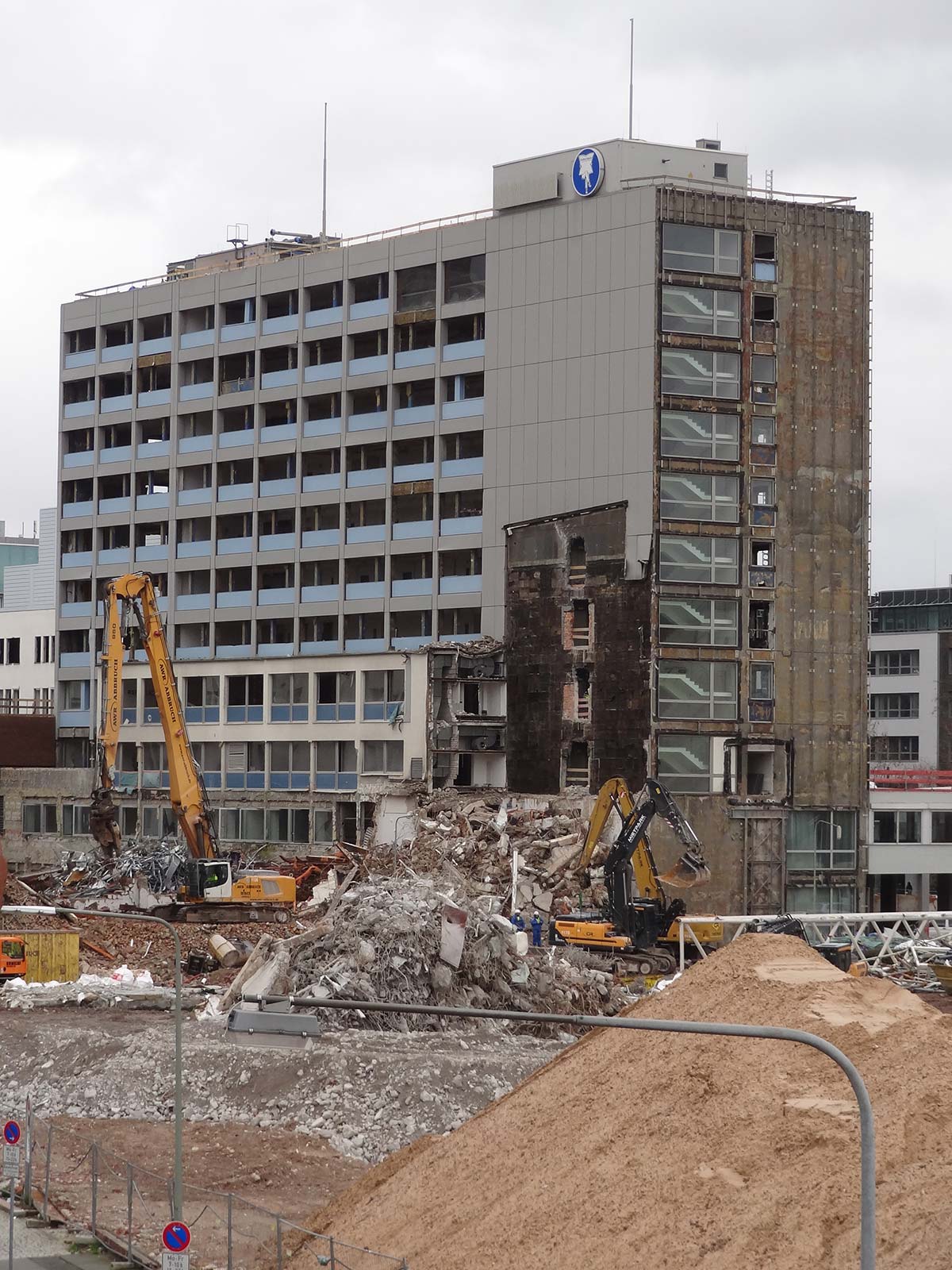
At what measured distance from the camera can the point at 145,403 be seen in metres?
90.9

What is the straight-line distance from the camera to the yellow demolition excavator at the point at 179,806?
65.1 metres

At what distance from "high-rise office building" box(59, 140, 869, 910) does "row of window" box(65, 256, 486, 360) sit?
195 millimetres

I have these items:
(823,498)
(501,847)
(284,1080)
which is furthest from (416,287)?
(284,1080)

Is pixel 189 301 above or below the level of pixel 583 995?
above

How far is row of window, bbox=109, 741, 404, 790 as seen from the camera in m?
78.5

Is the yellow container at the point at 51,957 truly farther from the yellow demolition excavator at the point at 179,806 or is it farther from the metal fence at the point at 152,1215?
the metal fence at the point at 152,1215

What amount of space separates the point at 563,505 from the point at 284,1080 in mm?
38853

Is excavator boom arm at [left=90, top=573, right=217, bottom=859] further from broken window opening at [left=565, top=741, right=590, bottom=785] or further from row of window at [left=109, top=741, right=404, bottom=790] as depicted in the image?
broken window opening at [left=565, top=741, right=590, bottom=785]

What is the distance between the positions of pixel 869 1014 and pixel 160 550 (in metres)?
66.0

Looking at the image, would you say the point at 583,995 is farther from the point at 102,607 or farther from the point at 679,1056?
the point at 102,607

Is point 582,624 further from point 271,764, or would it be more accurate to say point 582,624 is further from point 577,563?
point 271,764

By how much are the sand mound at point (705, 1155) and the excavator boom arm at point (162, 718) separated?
36474mm

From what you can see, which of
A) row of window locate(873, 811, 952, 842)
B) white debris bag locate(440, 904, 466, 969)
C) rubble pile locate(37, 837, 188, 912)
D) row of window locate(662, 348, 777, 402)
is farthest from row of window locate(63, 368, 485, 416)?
white debris bag locate(440, 904, 466, 969)

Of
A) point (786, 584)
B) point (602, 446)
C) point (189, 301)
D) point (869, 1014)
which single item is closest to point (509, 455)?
point (602, 446)
